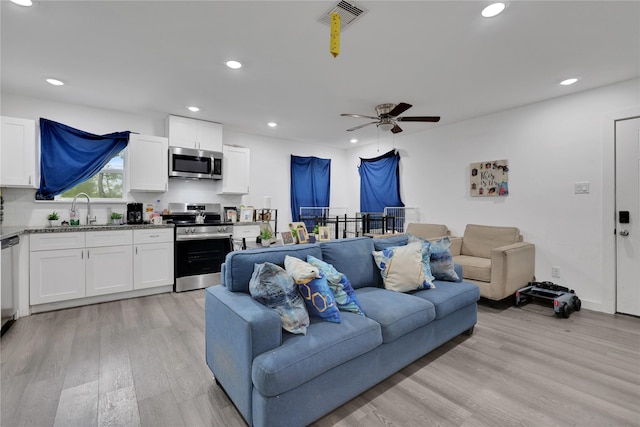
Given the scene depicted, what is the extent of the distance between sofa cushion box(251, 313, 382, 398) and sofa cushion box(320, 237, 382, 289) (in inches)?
23.1

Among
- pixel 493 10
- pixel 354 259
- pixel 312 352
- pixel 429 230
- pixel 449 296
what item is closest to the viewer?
pixel 312 352

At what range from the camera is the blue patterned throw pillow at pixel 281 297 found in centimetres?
169

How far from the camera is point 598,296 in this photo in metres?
3.42

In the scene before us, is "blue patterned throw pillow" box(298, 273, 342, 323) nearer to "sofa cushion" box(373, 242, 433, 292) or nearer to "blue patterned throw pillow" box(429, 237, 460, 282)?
"sofa cushion" box(373, 242, 433, 292)

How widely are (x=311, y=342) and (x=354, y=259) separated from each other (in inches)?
42.0

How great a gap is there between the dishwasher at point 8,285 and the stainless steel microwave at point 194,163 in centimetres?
192

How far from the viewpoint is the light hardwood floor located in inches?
66.7

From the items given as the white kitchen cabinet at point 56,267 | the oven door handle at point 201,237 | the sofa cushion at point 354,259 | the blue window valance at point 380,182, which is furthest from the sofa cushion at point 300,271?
the blue window valance at point 380,182

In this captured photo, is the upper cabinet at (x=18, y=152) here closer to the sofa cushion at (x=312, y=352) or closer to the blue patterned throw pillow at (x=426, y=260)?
the sofa cushion at (x=312, y=352)

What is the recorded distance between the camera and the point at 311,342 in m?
1.59

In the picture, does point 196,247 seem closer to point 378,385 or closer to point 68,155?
point 68,155

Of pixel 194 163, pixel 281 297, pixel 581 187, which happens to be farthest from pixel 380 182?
pixel 281 297

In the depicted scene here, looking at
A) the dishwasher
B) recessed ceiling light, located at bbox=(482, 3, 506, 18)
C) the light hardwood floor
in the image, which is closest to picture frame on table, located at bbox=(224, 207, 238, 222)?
the light hardwood floor

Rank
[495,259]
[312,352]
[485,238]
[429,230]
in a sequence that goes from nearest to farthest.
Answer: [312,352] < [495,259] < [485,238] < [429,230]
